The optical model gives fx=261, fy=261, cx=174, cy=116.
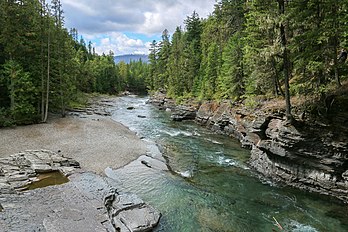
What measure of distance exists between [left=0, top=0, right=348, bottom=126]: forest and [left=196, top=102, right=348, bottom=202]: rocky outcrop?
1588 millimetres

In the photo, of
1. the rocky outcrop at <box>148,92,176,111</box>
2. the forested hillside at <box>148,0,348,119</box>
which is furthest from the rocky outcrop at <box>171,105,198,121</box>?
the rocky outcrop at <box>148,92,176,111</box>

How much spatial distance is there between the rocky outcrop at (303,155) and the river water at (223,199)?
0.82m

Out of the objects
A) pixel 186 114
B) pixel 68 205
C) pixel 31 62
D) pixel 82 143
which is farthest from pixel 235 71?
pixel 68 205

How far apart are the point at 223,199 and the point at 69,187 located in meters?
8.21

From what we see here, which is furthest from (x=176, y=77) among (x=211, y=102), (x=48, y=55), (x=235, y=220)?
(x=235, y=220)

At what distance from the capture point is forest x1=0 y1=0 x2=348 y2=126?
49.2 feet

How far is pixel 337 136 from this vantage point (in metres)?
14.5

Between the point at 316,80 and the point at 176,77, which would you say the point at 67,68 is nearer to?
the point at 176,77

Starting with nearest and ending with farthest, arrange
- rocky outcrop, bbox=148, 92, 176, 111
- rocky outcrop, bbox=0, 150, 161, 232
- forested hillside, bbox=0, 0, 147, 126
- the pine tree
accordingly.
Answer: rocky outcrop, bbox=0, 150, 161, 232
forested hillside, bbox=0, 0, 147, 126
the pine tree
rocky outcrop, bbox=148, 92, 176, 111

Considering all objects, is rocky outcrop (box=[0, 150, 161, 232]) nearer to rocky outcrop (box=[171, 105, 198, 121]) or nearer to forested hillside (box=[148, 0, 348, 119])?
forested hillside (box=[148, 0, 348, 119])

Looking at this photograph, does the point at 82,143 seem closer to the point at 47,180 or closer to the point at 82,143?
the point at 82,143

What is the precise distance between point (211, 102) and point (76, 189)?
3057 cm

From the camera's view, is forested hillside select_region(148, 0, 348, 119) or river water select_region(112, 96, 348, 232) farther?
forested hillside select_region(148, 0, 348, 119)

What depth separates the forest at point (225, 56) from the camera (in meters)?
Result: 15.0
